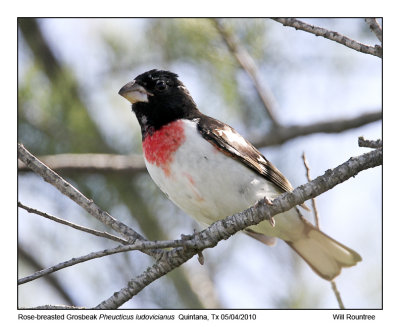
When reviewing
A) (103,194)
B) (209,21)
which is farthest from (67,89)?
(209,21)

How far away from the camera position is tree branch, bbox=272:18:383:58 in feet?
9.57

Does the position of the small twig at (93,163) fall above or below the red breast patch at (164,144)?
above

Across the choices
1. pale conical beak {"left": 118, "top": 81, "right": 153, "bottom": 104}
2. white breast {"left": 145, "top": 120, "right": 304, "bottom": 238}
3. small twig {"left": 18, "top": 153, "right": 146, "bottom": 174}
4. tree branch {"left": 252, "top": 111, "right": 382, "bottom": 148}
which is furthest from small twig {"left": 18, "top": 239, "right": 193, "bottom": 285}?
tree branch {"left": 252, "top": 111, "right": 382, "bottom": 148}

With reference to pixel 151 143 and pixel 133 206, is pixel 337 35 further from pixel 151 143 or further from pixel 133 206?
pixel 133 206

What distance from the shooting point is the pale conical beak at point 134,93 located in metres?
4.51

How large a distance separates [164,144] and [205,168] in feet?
1.14

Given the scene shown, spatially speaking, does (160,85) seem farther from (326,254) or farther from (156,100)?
(326,254)

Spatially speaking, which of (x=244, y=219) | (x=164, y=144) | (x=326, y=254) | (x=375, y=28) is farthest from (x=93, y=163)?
(x=375, y=28)

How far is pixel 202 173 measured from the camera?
3986 millimetres

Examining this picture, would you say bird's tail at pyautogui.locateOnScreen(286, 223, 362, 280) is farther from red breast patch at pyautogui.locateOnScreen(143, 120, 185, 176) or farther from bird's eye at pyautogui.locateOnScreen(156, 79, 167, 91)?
bird's eye at pyautogui.locateOnScreen(156, 79, 167, 91)

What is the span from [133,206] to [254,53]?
5.99 ft

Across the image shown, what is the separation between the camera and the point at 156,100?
4.57 metres

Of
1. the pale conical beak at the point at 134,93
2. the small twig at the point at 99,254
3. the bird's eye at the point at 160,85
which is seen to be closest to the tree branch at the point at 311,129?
the bird's eye at the point at 160,85

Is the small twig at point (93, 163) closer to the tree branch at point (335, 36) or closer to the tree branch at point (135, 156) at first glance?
the tree branch at point (135, 156)
